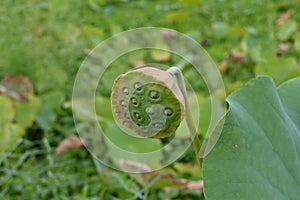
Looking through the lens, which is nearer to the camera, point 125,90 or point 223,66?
point 125,90

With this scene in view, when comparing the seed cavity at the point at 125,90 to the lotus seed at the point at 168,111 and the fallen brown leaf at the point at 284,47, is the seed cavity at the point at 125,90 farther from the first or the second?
the fallen brown leaf at the point at 284,47

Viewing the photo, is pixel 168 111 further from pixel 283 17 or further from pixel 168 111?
pixel 283 17

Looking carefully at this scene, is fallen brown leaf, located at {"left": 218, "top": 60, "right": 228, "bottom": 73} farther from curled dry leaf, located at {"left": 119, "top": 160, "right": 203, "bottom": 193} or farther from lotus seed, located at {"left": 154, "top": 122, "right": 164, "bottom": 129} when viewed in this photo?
lotus seed, located at {"left": 154, "top": 122, "right": 164, "bottom": 129}

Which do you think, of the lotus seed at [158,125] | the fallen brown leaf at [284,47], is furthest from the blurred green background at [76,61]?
the lotus seed at [158,125]

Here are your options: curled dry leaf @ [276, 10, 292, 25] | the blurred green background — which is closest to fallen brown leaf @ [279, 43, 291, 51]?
the blurred green background

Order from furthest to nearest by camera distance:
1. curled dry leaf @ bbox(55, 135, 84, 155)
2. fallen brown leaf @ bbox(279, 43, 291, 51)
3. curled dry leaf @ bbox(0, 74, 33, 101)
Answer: fallen brown leaf @ bbox(279, 43, 291, 51) → curled dry leaf @ bbox(0, 74, 33, 101) → curled dry leaf @ bbox(55, 135, 84, 155)

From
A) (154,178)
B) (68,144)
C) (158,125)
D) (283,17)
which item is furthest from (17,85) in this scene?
(158,125)
